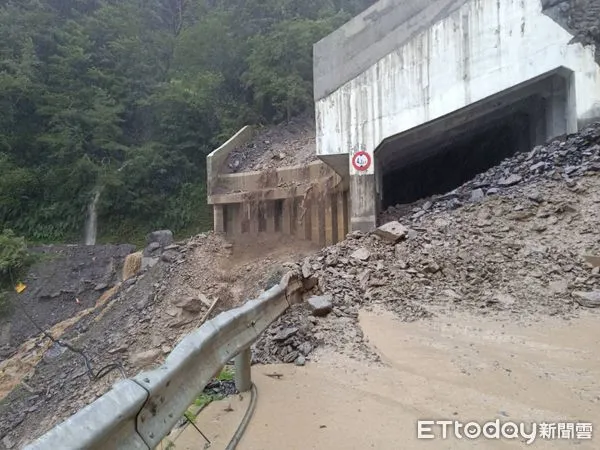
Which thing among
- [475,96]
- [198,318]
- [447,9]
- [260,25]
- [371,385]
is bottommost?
[198,318]

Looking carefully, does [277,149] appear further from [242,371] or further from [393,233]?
[242,371]

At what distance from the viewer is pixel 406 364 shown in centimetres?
305

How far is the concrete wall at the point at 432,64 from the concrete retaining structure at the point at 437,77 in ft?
0.06

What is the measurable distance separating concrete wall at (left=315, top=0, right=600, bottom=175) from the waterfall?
12.3 m

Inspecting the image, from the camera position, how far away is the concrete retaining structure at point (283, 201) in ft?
37.3

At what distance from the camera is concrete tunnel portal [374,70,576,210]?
8703 millimetres

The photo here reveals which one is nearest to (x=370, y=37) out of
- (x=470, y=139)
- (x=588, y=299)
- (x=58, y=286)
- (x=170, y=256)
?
(x=470, y=139)

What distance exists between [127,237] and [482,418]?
17.6 m

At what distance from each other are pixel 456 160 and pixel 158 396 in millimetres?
12251

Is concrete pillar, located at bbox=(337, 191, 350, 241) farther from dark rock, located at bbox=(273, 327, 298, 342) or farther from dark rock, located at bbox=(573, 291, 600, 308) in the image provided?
dark rock, located at bbox=(273, 327, 298, 342)

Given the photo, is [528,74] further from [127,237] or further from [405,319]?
[127,237]

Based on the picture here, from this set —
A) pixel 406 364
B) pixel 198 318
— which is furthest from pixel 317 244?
pixel 406 364

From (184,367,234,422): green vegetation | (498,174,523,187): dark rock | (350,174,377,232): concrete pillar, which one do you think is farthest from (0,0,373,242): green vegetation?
(184,367,234,422): green vegetation

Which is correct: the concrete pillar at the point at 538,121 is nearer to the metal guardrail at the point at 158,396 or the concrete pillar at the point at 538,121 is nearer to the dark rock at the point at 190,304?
the dark rock at the point at 190,304
